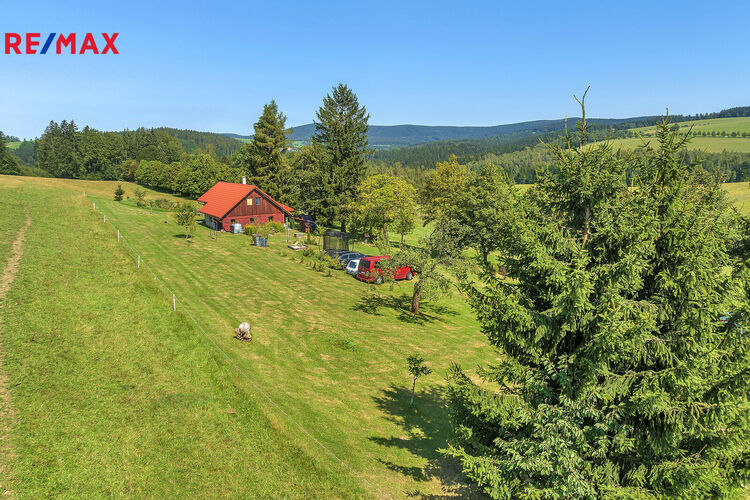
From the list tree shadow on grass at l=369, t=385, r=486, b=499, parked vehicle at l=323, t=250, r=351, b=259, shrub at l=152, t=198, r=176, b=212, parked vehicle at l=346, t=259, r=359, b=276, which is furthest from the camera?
shrub at l=152, t=198, r=176, b=212

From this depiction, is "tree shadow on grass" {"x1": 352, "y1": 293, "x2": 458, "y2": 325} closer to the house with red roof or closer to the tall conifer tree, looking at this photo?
the house with red roof

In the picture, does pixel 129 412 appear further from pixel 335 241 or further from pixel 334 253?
pixel 335 241

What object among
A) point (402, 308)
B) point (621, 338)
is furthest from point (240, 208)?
point (621, 338)

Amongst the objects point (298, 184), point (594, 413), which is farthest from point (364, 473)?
point (298, 184)

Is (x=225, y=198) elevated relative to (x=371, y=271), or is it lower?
elevated

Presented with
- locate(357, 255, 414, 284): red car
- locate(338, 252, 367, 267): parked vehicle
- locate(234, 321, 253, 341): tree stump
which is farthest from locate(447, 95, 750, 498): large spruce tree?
locate(338, 252, 367, 267): parked vehicle

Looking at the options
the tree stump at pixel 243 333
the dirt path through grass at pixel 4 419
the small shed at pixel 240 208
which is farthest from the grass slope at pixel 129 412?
the small shed at pixel 240 208
